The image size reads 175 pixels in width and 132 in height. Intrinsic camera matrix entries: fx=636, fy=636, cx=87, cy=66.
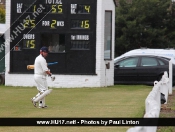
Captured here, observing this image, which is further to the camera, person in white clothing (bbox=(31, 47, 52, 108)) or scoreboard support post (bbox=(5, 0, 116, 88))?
scoreboard support post (bbox=(5, 0, 116, 88))

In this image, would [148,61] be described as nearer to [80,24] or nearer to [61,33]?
[80,24]

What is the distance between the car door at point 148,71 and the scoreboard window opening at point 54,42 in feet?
15.0

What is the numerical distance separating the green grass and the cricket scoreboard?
5.72ft

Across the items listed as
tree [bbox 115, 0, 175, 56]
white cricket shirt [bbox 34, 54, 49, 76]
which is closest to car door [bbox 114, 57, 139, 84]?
white cricket shirt [bbox 34, 54, 49, 76]

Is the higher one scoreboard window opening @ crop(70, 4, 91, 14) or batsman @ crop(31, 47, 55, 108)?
scoreboard window opening @ crop(70, 4, 91, 14)

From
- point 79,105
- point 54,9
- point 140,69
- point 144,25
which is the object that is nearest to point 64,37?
point 54,9

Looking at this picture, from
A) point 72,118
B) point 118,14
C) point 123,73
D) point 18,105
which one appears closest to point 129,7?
point 118,14

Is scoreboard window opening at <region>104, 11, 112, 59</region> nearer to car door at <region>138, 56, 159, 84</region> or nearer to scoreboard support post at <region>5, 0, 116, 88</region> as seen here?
scoreboard support post at <region>5, 0, 116, 88</region>

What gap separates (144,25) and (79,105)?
39.0 m

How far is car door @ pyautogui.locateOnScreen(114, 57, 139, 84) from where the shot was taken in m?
32.6

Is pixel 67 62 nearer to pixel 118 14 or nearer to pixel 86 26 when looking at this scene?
pixel 86 26

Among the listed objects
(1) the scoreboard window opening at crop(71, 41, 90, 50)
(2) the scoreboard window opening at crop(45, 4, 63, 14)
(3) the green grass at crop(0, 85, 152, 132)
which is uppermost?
(2) the scoreboard window opening at crop(45, 4, 63, 14)

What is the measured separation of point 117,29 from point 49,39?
29.1 meters

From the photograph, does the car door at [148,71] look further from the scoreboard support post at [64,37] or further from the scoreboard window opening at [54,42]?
the scoreboard window opening at [54,42]
